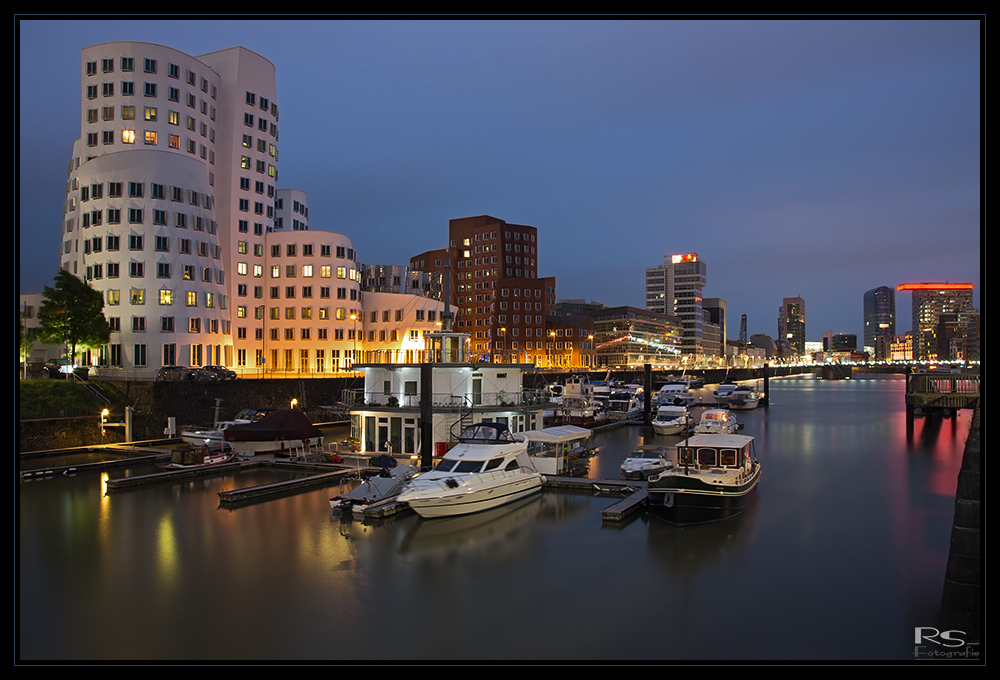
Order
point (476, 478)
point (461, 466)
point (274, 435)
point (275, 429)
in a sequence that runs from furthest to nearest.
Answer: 1. point (275, 429)
2. point (274, 435)
3. point (461, 466)
4. point (476, 478)

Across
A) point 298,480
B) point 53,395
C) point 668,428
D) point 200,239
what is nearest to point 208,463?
point 298,480

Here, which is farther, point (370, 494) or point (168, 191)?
point (168, 191)

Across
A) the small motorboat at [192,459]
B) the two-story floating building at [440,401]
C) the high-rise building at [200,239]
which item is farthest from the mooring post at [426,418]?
the high-rise building at [200,239]

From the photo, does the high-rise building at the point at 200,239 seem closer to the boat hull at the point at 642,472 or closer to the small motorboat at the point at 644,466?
the small motorboat at the point at 644,466

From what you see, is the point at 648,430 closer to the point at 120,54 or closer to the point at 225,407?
the point at 225,407

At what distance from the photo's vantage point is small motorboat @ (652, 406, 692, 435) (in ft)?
195

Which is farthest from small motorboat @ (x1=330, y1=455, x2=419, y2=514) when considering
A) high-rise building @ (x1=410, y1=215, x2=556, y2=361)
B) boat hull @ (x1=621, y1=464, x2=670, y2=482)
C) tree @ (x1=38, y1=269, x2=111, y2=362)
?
high-rise building @ (x1=410, y1=215, x2=556, y2=361)

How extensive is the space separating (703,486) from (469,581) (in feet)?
36.9

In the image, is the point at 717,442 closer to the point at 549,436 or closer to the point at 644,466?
the point at 644,466

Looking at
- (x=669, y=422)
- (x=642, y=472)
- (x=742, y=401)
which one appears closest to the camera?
(x=642, y=472)

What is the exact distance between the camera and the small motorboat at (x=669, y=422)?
59438 millimetres

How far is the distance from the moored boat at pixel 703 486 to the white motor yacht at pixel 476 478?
20.5 feet

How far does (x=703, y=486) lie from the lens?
25516 mm
